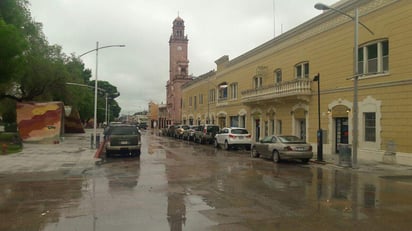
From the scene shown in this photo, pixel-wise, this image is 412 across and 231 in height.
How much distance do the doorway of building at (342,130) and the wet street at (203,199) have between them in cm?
696

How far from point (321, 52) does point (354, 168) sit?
32.8ft

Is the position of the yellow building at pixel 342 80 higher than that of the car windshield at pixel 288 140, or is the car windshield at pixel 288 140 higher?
the yellow building at pixel 342 80

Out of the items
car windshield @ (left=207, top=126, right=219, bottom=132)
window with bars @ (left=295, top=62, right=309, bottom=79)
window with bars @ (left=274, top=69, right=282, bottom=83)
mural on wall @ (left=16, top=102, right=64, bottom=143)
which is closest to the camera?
window with bars @ (left=295, top=62, right=309, bottom=79)

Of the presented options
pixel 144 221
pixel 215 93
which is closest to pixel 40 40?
pixel 215 93

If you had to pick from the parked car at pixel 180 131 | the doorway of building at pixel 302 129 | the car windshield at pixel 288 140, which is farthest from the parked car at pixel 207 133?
the car windshield at pixel 288 140

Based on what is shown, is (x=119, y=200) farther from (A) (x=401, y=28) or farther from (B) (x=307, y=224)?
(A) (x=401, y=28)

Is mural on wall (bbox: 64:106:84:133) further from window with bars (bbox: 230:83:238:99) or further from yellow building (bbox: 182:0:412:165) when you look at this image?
yellow building (bbox: 182:0:412:165)

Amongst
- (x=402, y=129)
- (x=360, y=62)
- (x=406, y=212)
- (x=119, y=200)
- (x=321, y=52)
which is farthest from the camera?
Answer: (x=321, y=52)

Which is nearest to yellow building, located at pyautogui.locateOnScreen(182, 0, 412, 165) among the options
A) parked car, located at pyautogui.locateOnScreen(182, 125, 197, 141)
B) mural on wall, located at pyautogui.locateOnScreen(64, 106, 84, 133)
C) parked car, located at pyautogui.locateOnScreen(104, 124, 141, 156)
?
parked car, located at pyautogui.locateOnScreen(182, 125, 197, 141)

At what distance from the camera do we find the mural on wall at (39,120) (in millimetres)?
31984

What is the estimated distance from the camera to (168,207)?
8.30 m

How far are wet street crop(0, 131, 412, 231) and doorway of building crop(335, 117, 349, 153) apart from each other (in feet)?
22.8

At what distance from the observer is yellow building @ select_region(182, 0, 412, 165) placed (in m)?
17.9

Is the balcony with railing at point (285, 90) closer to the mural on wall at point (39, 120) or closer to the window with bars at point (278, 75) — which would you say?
the window with bars at point (278, 75)
